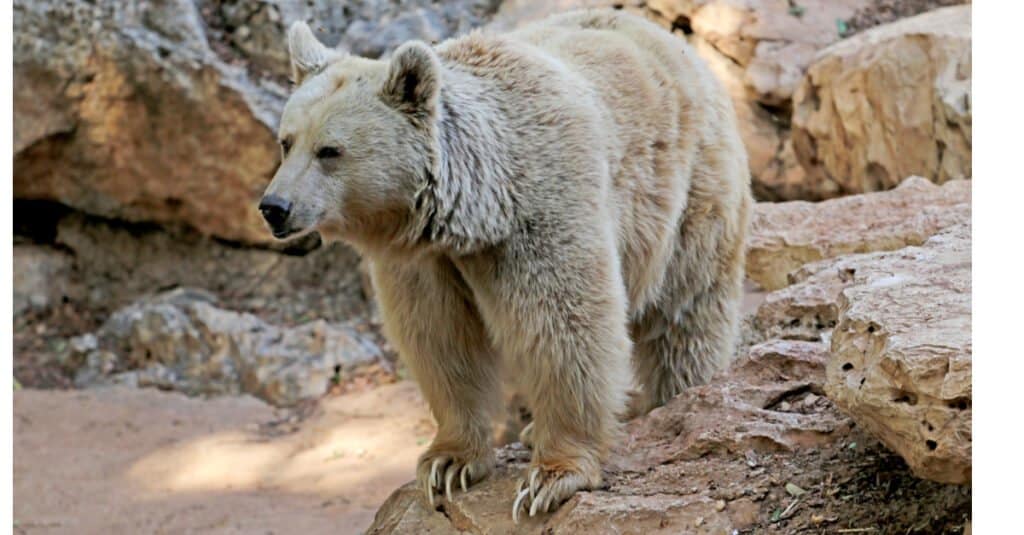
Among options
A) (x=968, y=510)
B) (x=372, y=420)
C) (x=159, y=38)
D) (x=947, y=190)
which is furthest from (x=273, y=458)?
(x=968, y=510)

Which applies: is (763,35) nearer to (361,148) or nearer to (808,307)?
(808,307)

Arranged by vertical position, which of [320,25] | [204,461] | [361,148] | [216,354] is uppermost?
[361,148]

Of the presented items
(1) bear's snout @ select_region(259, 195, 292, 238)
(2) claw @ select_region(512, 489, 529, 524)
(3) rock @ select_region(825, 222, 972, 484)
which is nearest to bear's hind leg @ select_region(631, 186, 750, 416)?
(2) claw @ select_region(512, 489, 529, 524)

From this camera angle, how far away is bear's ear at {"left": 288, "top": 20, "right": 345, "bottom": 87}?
4.85m

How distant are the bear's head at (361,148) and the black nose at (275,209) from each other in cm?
1

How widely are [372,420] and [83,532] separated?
2.55 metres

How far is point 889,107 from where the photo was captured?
9.47 m

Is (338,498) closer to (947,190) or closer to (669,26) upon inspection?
(947,190)

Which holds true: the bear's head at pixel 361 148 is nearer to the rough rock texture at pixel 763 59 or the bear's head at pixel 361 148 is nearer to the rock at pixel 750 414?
the rock at pixel 750 414

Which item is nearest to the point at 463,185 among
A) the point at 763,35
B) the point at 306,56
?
the point at 306,56

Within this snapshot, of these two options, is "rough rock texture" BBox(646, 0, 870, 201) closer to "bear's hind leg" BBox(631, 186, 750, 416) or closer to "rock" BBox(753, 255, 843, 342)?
"rock" BBox(753, 255, 843, 342)

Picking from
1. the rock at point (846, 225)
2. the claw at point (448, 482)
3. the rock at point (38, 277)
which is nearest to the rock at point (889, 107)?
the rock at point (846, 225)

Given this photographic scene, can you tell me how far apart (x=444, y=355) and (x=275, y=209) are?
3.57ft

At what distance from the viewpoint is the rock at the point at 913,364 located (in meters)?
3.19
